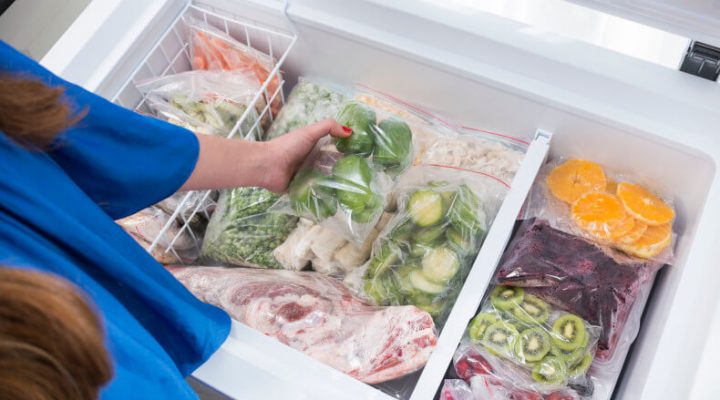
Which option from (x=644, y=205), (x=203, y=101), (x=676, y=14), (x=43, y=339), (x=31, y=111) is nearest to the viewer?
(x=43, y=339)

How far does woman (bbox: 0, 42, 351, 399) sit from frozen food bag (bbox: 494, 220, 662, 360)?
490mm

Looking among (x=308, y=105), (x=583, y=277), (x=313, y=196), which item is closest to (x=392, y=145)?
(x=313, y=196)

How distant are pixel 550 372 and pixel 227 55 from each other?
935 mm

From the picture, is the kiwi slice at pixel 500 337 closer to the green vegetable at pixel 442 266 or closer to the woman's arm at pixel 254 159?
the green vegetable at pixel 442 266

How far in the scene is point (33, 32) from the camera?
74.9 inches

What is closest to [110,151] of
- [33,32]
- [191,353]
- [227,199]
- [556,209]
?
[191,353]

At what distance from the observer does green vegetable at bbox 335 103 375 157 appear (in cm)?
111

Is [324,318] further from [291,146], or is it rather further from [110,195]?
[110,195]

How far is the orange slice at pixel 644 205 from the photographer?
1.07 metres

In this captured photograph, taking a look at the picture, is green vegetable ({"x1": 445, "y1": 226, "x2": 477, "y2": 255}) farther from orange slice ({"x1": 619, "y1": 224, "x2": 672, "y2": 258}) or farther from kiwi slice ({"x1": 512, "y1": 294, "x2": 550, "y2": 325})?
orange slice ({"x1": 619, "y1": 224, "x2": 672, "y2": 258})

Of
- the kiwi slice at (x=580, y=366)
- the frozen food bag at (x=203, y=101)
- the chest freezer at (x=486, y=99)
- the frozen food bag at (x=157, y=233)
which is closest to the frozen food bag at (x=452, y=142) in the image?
the chest freezer at (x=486, y=99)

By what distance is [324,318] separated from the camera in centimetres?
110

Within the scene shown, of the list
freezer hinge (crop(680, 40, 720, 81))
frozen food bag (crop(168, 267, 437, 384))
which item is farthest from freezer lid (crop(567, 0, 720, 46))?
frozen food bag (crop(168, 267, 437, 384))

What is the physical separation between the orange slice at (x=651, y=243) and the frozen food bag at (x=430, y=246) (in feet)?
0.80
